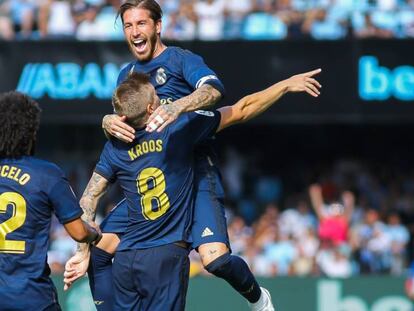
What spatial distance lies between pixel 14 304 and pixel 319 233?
8.93 meters

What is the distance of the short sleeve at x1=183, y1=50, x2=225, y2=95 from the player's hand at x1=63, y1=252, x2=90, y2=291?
4.46 feet

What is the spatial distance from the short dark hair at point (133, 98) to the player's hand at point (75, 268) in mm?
1035

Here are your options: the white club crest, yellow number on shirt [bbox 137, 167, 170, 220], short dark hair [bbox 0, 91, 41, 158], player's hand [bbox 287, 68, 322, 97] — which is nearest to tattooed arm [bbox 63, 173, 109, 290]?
yellow number on shirt [bbox 137, 167, 170, 220]

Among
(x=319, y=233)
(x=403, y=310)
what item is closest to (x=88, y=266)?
(x=403, y=310)

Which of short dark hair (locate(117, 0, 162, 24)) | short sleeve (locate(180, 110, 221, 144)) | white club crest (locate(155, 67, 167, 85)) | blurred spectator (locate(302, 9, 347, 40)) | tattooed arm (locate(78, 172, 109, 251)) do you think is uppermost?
short dark hair (locate(117, 0, 162, 24))

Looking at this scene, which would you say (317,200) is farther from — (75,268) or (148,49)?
(75,268)

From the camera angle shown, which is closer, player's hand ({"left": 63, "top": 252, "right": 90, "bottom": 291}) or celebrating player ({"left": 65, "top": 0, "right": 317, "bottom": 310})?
player's hand ({"left": 63, "top": 252, "right": 90, "bottom": 291})

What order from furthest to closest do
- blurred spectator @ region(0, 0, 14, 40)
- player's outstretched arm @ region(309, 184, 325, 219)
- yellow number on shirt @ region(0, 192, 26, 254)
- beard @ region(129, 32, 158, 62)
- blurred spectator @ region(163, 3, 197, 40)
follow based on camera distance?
blurred spectator @ region(0, 0, 14, 40)
player's outstretched arm @ region(309, 184, 325, 219)
blurred spectator @ region(163, 3, 197, 40)
beard @ region(129, 32, 158, 62)
yellow number on shirt @ region(0, 192, 26, 254)

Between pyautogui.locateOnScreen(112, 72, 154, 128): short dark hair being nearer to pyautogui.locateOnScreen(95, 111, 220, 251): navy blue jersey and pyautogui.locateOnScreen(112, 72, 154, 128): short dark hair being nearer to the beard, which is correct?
pyautogui.locateOnScreen(95, 111, 220, 251): navy blue jersey

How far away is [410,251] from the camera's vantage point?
52.8 feet

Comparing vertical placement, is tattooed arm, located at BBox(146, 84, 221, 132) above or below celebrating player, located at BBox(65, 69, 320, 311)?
above

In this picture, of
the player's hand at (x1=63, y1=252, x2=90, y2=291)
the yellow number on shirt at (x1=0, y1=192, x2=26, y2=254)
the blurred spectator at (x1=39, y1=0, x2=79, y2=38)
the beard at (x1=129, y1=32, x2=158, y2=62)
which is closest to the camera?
the yellow number on shirt at (x1=0, y1=192, x2=26, y2=254)

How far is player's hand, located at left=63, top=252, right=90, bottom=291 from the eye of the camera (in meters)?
7.29

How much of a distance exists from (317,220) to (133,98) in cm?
935
